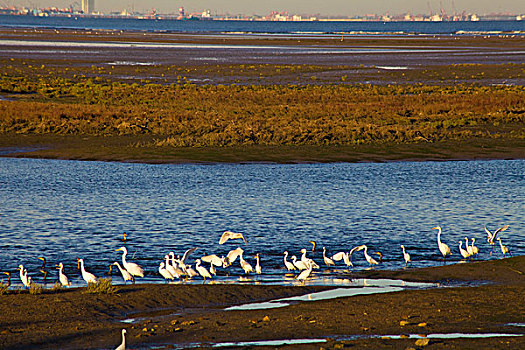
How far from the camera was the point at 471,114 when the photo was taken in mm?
48281

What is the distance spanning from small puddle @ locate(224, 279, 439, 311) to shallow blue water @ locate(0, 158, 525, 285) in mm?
1416

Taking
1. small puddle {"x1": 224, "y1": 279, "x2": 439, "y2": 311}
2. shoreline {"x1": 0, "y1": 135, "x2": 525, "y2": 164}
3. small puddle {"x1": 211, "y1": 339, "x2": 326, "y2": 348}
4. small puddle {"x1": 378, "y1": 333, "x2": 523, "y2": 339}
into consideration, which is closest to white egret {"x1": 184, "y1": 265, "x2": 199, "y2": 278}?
small puddle {"x1": 224, "y1": 279, "x2": 439, "y2": 311}

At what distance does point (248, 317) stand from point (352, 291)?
2930 mm

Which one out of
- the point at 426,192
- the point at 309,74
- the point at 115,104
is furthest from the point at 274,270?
the point at 309,74

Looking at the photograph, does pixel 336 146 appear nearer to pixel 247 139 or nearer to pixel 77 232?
pixel 247 139

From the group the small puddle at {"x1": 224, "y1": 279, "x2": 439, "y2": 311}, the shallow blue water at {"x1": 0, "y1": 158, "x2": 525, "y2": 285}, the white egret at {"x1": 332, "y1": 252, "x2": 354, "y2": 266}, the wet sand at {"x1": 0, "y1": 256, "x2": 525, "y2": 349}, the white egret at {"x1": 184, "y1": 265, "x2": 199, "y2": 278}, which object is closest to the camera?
the wet sand at {"x1": 0, "y1": 256, "x2": 525, "y2": 349}

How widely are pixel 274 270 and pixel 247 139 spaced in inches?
855

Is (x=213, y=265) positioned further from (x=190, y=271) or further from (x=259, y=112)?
(x=259, y=112)

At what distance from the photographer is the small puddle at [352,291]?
13.8 m

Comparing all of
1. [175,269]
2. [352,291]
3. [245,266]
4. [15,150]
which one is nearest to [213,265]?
[245,266]

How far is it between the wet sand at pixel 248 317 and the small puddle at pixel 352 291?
28cm

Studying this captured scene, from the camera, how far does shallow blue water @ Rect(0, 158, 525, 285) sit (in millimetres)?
18453

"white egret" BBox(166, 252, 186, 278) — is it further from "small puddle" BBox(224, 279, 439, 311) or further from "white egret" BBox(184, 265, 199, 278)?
"small puddle" BBox(224, 279, 439, 311)

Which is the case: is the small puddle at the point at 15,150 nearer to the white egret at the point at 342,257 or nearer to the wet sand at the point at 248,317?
the wet sand at the point at 248,317
